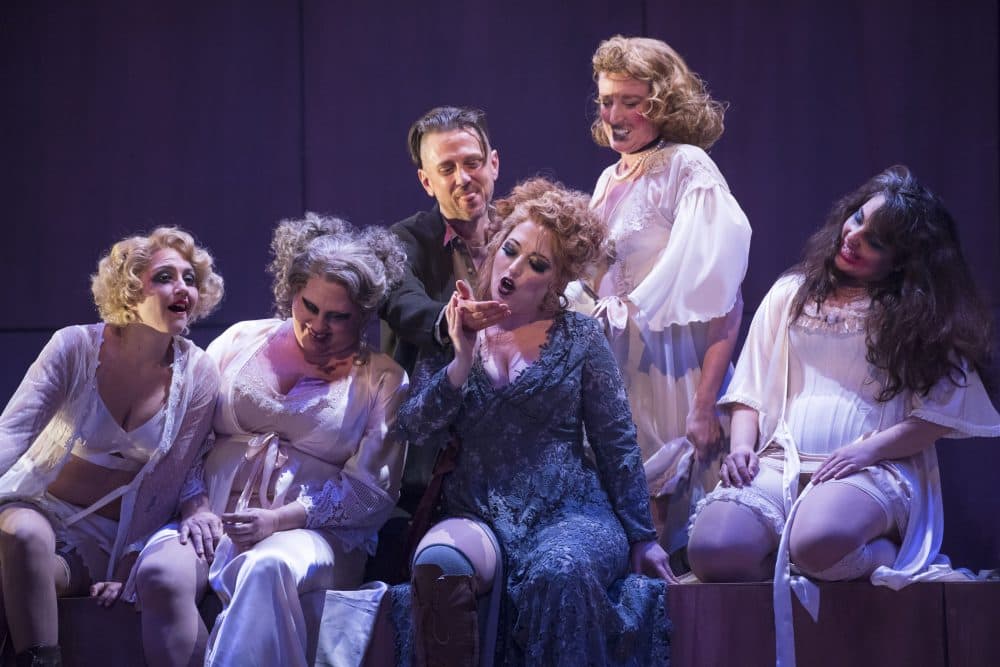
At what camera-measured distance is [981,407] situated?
3.17 metres

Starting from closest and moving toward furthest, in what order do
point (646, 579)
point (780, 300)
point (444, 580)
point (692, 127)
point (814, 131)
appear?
1. point (444, 580)
2. point (646, 579)
3. point (780, 300)
4. point (692, 127)
5. point (814, 131)

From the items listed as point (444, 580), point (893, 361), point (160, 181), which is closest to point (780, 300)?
point (893, 361)

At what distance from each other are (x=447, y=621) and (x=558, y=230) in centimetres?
106

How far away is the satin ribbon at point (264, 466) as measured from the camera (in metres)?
3.11

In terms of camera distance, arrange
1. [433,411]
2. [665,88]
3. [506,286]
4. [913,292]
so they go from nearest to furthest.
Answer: [433,411]
[506,286]
[913,292]
[665,88]

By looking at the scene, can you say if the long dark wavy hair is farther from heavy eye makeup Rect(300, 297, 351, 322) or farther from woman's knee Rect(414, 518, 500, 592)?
heavy eye makeup Rect(300, 297, 351, 322)

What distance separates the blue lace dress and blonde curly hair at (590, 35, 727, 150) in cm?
86

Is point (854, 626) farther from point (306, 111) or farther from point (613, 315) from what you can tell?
point (306, 111)

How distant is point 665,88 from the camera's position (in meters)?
3.68

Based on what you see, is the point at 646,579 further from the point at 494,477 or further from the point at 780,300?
the point at 780,300

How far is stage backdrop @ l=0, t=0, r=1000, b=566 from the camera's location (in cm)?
441

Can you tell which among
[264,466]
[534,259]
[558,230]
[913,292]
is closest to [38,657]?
[264,466]

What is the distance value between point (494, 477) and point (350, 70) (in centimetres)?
204

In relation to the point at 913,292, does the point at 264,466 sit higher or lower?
lower
